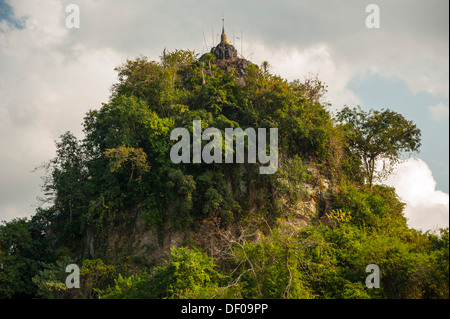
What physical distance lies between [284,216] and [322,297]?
4687 millimetres

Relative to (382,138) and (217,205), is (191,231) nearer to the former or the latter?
(217,205)

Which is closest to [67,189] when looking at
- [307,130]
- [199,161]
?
[199,161]

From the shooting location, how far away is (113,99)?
22.1 meters
